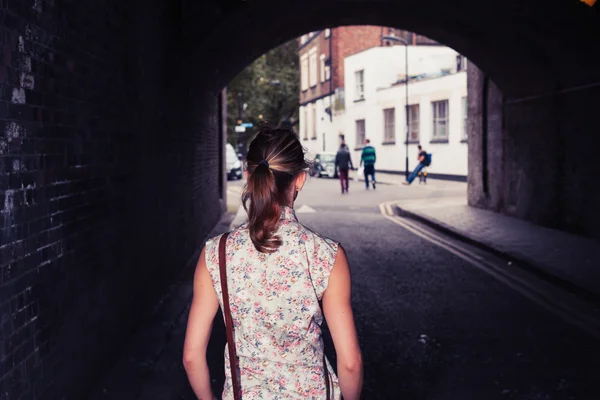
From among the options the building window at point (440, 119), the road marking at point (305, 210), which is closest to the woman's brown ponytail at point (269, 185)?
the road marking at point (305, 210)

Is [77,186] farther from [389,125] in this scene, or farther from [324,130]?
[324,130]

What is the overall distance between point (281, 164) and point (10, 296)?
5.90 ft

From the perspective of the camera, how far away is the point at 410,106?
39.9 metres

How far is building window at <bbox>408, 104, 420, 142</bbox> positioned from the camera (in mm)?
39438

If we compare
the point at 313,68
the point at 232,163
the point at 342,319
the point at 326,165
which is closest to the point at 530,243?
the point at 342,319

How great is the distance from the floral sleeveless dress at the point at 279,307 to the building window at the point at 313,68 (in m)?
54.3

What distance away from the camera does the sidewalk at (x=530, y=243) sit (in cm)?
909

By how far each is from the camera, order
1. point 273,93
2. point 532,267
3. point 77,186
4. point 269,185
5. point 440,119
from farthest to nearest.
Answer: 1. point 273,93
2. point 440,119
3. point 532,267
4. point 77,186
5. point 269,185

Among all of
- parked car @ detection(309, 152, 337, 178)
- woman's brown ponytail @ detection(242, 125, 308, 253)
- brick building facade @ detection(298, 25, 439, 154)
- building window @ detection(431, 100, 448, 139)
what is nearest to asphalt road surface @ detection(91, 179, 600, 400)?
woman's brown ponytail @ detection(242, 125, 308, 253)

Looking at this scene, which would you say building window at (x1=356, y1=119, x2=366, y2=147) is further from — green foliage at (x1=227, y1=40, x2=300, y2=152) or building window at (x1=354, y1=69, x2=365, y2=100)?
green foliage at (x1=227, y1=40, x2=300, y2=152)

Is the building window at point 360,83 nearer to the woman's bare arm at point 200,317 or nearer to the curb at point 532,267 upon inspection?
the curb at point 532,267

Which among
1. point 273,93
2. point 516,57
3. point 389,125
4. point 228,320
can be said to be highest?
point 273,93

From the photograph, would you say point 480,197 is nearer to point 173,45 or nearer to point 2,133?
point 173,45

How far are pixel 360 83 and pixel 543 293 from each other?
38.8 m
